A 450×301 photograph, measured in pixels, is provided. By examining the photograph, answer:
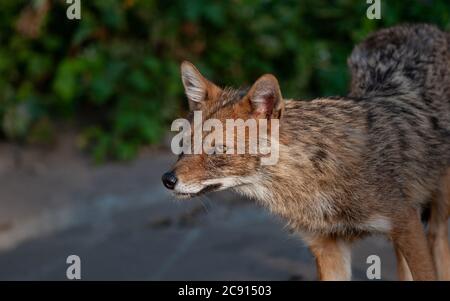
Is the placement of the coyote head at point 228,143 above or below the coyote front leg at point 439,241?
above

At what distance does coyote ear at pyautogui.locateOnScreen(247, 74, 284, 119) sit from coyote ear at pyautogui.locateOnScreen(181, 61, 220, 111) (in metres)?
0.40

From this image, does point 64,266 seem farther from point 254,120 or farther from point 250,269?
point 254,120

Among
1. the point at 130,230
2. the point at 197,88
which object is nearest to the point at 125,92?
the point at 130,230

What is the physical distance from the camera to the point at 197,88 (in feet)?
18.3

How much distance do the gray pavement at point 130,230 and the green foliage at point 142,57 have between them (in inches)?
16.2

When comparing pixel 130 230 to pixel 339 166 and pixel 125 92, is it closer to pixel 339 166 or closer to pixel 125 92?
pixel 125 92

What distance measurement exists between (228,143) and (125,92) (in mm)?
5161

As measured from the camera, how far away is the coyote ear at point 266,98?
5.15 m

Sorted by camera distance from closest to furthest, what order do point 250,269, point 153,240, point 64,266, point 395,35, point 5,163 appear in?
point 395,35
point 250,269
point 64,266
point 153,240
point 5,163

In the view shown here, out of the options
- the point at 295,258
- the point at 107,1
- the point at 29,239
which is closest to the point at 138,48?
the point at 107,1

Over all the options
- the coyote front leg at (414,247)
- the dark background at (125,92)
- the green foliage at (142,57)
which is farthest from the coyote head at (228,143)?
the green foliage at (142,57)

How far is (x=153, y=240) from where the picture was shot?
27.7 feet

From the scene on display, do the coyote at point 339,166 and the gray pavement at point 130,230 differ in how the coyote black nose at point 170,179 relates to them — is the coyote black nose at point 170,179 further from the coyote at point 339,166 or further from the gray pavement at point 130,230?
the gray pavement at point 130,230
